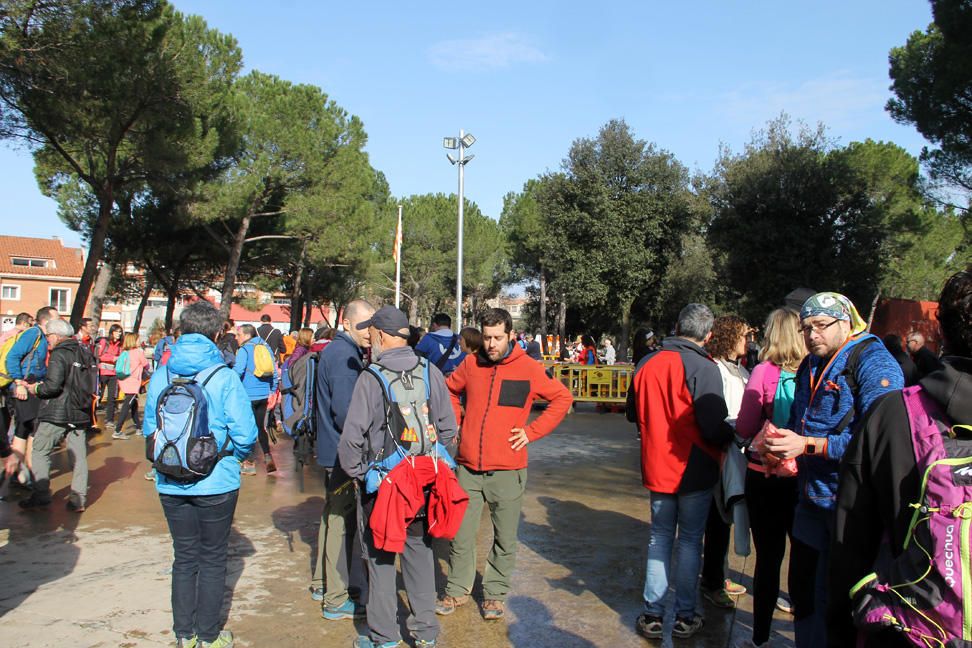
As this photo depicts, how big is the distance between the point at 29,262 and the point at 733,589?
66480 mm

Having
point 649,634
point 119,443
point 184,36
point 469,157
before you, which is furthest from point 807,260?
point 649,634

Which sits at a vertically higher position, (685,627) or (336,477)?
(336,477)

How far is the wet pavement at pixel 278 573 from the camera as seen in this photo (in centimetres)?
422

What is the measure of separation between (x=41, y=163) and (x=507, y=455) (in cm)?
1835

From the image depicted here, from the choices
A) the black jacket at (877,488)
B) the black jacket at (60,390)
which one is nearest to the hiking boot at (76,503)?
the black jacket at (60,390)

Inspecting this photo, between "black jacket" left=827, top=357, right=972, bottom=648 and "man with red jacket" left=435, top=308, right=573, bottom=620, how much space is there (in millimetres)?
2678

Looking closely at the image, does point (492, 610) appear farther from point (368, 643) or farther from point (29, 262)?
point (29, 262)

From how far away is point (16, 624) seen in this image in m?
4.24

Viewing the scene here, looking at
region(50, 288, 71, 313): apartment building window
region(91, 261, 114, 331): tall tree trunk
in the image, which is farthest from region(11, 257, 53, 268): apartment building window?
region(91, 261, 114, 331): tall tree trunk

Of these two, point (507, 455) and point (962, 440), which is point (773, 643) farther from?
point (962, 440)

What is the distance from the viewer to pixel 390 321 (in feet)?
13.3

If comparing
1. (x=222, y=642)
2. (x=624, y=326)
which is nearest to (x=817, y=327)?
(x=222, y=642)

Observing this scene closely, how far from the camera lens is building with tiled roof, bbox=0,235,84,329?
57312 millimetres

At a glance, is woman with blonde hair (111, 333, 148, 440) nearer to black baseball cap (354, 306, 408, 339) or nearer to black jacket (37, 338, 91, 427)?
black jacket (37, 338, 91, 427)
